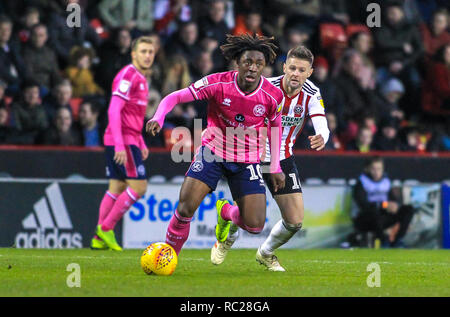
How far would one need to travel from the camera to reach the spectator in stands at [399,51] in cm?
1706

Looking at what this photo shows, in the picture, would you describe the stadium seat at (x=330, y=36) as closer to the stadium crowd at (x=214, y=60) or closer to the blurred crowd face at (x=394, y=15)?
the stadium crowd at (x=214, y=60)

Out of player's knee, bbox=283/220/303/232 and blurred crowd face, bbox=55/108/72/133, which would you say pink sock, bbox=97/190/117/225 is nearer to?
blurred crowd face, bbox=55/108/72/133

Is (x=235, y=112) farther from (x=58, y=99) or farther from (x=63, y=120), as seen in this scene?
(x=58, y=99)

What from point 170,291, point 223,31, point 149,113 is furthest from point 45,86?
point 170,291

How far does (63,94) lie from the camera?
13359 millimetres

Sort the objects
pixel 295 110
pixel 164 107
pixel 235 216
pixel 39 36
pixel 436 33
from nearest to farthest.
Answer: pixel 164 107 < pixel 235 216 < pixel 295 110 < pixel 39 36 < pixel 436 33

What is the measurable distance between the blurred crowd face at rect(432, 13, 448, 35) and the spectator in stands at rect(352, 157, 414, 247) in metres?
4.86

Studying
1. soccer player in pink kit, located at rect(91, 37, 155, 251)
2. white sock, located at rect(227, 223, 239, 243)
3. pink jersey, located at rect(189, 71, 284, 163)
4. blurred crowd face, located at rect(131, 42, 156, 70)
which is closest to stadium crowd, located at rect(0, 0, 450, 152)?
soccer player in pink kit, located at rect(91, 37, 155, 251)

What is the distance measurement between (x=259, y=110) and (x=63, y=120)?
5366 mm

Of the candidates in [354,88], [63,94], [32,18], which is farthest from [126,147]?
[354,88]

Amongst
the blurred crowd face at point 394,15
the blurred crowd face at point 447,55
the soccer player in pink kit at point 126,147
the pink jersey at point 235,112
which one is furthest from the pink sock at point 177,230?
the blurred crowd face at point 394,15

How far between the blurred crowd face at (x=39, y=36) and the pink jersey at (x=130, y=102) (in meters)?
2.90

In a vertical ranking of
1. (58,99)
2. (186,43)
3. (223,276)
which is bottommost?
(223,276)

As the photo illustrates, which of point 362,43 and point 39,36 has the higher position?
point 39,36
